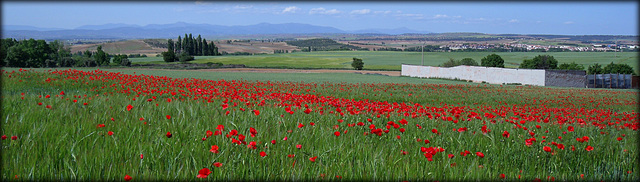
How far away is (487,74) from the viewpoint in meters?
55.4

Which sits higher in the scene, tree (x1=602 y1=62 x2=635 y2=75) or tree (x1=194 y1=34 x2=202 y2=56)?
tree (x1=194 y1=34 x2=202 y2=56)

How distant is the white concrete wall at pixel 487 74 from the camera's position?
51.2 meters

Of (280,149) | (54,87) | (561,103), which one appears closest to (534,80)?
(561,103)

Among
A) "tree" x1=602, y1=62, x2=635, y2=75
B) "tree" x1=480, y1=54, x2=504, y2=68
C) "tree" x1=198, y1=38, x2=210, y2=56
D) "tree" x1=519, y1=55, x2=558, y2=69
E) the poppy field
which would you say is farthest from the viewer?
"tree" x1=198, y1=38, x2=210, y2=56

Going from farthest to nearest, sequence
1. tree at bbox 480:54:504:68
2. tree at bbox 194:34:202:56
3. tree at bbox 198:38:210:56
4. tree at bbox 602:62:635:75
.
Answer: tree at bbox 198:38:210:56 < tree at bbox 194:34:202:56 < tree at bbox 480:54:504:68 < tree at bbox 602:62:635:75

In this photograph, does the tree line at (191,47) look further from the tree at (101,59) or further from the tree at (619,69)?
the tree at (619,69)

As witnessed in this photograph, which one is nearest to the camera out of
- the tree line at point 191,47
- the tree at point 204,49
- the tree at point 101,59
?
the tree at point 101,59

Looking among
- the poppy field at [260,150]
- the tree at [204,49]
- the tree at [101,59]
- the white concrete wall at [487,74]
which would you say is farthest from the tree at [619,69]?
the tree at [204,49]

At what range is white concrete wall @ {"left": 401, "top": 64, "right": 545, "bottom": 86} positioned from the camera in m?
51.2

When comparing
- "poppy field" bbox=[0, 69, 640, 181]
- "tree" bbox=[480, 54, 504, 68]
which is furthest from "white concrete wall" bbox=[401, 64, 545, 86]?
"poppy field" bbox=[0, 69, 640, 181]

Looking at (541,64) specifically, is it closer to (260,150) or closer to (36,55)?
(36,55)

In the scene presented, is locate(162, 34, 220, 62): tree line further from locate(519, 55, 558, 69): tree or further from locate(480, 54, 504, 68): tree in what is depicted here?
locate(519, 55, 558, 69): tree

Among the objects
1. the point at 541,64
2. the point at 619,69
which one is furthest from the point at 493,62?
the point at 619,69

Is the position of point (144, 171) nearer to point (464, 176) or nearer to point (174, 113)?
point (464, 176)
